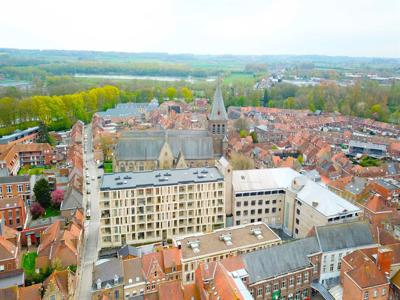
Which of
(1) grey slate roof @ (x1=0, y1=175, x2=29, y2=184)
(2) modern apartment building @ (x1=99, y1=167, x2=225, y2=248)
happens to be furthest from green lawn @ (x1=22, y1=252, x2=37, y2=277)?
(1) grey slate roof @ (x1=0, y1=175, x2=29, y2=184)

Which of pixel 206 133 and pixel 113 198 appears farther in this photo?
pixel 206 133

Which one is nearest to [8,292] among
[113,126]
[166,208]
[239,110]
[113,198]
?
[113,198]

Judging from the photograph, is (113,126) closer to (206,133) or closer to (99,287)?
(206,133)

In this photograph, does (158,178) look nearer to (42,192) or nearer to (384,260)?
(42,192)

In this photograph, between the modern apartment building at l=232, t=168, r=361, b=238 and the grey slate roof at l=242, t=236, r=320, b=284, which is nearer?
the grey slate roof at l=242, t=236, r=320, b=284

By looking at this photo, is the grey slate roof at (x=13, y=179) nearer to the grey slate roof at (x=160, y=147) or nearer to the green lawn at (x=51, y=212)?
the green lawn at (x=51, y=212)

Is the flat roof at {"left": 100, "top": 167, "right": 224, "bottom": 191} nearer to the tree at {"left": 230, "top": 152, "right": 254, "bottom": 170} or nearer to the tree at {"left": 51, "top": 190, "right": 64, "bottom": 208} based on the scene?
the tree at {"left": 51, "top": 190, "right": 64, "bottom": 208}

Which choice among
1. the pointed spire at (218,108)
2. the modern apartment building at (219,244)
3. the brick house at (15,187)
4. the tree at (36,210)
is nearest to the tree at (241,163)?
the pointed spire at (218,108)

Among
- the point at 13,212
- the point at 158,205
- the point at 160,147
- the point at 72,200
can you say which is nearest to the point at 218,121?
the point at 160,147
